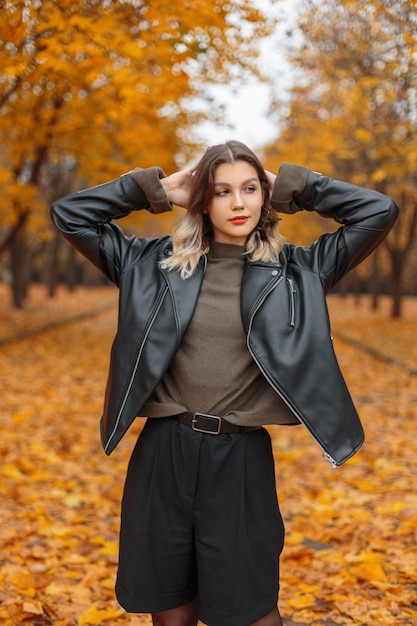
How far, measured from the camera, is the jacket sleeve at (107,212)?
8.42 feet

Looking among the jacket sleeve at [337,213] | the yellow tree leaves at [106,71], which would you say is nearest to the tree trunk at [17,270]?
the yellow tree leaves at [106,71]

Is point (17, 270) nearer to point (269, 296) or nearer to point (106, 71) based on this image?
point (106, 71)

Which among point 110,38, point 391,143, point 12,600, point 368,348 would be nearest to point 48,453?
point 12,600

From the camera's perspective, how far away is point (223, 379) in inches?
93.7

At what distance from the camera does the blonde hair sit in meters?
2.45

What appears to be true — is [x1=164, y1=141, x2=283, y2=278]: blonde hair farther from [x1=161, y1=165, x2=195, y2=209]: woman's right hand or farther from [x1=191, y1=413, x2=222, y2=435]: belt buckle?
[x1=191, y1=413, x2=222, y2=435]: belt buckle

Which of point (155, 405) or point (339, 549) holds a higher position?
point (155, 405)

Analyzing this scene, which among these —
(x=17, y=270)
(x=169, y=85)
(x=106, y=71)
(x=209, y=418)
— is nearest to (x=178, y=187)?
(x=209, y=418)

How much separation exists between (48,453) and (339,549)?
9.67 feet

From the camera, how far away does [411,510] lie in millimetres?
4730

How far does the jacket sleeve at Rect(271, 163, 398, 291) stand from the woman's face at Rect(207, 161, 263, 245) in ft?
0.37

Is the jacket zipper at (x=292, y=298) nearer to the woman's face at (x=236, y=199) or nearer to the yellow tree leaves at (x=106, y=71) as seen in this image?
the woman's face at (x=236, y=199)

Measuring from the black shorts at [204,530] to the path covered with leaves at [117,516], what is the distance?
1069 millimetres

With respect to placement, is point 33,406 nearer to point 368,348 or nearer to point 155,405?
point 155,405
